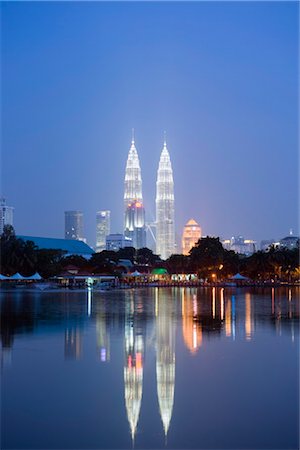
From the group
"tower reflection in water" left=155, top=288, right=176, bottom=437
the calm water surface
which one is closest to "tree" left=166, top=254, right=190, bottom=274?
"tower reflection in water" left=155, top=288, right=176, bottom=437

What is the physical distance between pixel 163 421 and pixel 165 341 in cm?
982

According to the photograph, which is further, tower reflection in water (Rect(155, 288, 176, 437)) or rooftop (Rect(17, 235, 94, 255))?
rooftop (Rect(17, 235, 94, 255))

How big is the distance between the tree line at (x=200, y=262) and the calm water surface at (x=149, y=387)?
43482 mm

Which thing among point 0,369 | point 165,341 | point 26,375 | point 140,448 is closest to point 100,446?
point 140,448

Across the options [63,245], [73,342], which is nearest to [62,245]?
[63,245]

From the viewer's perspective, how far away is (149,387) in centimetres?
1427

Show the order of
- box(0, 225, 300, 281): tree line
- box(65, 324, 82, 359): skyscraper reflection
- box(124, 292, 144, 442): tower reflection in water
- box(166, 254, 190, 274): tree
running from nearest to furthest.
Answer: box(124, 292, 144, 442): tower reflection in water < box(65, 324, 82, 359): skyscraper reflection < box(0, 225, 300, 281): tree line < box(166, 254, 190, 274): tree

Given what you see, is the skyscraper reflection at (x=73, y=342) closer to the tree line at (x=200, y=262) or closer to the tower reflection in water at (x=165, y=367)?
the tower reflection in water at (x=165, y=367)

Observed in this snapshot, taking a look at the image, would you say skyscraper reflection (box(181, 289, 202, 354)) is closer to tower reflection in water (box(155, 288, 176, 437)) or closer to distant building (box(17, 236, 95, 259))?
tower reflection in water (box(155, 288, 176, 437))

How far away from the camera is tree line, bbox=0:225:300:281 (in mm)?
68562

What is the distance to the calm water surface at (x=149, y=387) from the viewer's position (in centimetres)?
1071

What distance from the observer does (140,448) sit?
1005 cm

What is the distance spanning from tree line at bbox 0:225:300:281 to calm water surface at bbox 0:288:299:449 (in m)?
43.5

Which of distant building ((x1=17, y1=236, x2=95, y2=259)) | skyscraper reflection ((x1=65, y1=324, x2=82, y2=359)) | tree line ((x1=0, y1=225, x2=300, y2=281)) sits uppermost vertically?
distant building ((x1=17, y1=236, x2=95, y2=259))
